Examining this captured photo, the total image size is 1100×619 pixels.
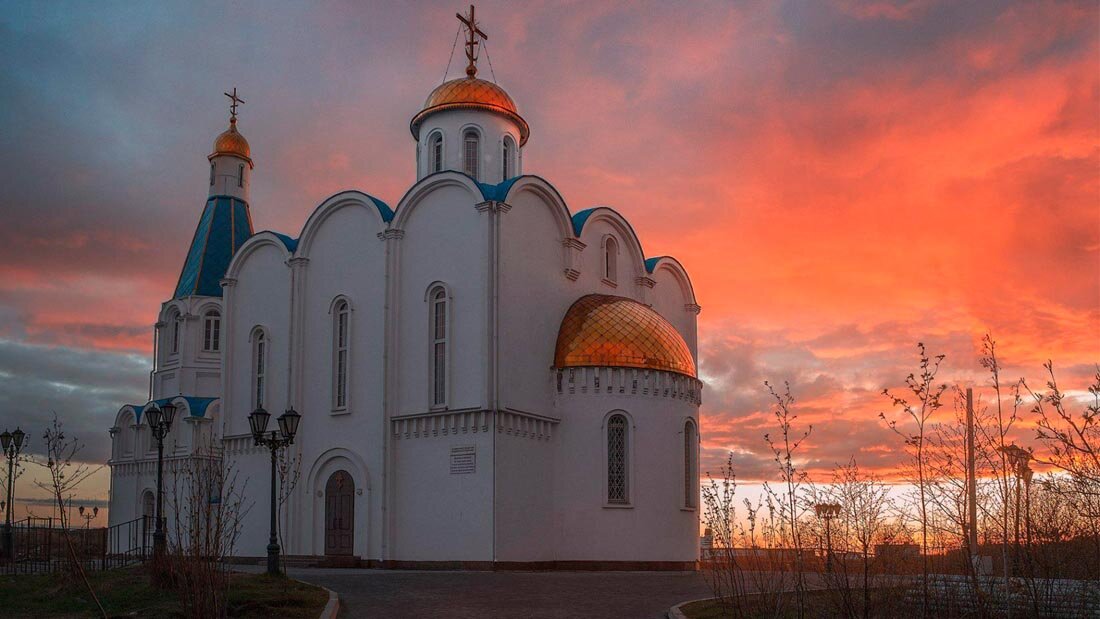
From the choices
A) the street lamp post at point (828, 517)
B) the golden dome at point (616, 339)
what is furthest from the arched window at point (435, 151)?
the street lamp post at point (828, 517)

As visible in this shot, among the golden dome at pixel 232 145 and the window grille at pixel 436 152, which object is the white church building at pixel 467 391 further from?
the golden dome at pixel 232 145

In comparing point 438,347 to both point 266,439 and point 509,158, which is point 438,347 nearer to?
point 266,439

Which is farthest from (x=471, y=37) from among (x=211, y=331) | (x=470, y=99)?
(x=211, y=331)

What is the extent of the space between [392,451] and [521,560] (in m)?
3.73

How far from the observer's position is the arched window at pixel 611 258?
26.1 m

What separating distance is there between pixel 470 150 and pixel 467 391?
7.77 metres

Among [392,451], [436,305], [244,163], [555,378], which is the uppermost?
[244,163]

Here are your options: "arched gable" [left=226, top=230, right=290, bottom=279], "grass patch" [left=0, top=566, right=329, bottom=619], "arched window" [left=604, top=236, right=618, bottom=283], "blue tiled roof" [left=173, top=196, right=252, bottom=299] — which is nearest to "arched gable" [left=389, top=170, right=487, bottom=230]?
"arched gable" [left=226, top=230, right=290, bottom=279]

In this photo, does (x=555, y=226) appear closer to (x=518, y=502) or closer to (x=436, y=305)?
(x=436, y=305)

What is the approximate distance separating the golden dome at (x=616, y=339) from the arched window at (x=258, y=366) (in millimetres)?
7671

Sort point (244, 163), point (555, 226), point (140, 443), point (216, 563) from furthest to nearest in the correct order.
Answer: point (244, 163) < point (140, 443) < point (555, 226) < point (216, 563)

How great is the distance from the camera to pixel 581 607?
12695mm

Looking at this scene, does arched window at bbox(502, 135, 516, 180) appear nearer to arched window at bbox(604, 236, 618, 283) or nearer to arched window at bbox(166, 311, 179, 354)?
arched window at bbox(604, 236, 618, 283)

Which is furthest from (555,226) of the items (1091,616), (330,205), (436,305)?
(1091,616)
